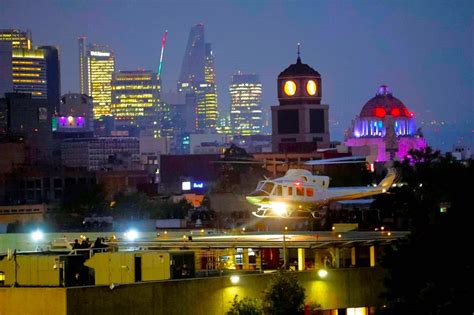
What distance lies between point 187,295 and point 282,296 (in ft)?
8.30

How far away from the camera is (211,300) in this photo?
43.6 m

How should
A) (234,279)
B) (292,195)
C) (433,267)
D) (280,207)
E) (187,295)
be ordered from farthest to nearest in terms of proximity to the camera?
(292,195) < (280,207) < (433,267) < (234,279) < (187,295)

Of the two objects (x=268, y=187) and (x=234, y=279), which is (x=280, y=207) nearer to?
(x=268, y=187)

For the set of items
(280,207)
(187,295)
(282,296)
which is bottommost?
(282,296)

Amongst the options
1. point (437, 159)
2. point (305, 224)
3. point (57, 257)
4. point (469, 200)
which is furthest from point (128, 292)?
point (437, 159)

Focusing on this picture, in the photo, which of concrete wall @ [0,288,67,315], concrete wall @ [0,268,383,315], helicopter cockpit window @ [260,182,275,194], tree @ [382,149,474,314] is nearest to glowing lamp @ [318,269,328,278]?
concrete wall @ [0,268,383,315]

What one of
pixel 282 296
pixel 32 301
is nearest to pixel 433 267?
pixel 282 296

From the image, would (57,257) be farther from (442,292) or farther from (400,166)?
(400,166)

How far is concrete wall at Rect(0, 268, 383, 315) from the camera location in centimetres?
4097

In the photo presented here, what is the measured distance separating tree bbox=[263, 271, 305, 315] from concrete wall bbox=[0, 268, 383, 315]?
0.81 m

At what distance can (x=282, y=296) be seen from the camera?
43906mm

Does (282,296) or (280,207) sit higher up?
(280,207)

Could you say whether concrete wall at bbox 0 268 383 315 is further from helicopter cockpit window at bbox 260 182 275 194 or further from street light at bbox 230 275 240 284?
helicopter cockpit window at bbox 260 182 275 194

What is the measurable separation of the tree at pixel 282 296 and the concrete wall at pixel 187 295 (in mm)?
808
